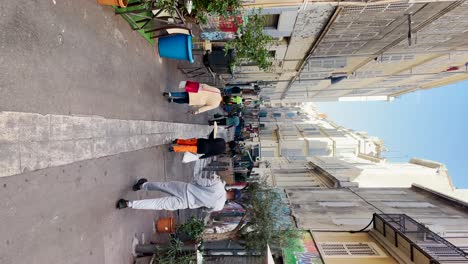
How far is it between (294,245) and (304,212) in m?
4.86

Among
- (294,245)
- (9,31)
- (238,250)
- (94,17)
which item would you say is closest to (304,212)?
(294,245)

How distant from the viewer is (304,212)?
13836mm

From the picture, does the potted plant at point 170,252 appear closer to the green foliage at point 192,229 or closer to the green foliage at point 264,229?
the green foliage at point 192,229

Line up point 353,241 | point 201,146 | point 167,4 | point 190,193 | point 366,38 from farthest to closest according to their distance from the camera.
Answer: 1. point 366,38
2. point 353,241
3. point 201,146
4. point 190,193
5. point 167,4

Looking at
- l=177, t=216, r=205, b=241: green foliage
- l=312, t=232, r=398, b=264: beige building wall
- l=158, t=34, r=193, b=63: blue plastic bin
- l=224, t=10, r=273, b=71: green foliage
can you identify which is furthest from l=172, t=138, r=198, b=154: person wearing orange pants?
l=312, t=232, r=398, b=264: beige building wall

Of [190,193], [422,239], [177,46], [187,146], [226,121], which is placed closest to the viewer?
[190,193]

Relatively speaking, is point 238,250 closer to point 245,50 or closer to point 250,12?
point 245,50

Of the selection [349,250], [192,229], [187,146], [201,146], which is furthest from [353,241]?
[187,146]

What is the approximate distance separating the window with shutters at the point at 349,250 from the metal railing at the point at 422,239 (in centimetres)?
57

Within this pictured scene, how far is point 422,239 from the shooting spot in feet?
30.6

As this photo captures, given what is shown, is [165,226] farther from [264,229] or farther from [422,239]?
[422,239]

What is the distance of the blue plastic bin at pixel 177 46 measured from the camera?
823cm

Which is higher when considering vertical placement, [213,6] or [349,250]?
[213,6]

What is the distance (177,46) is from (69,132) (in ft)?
14.0
